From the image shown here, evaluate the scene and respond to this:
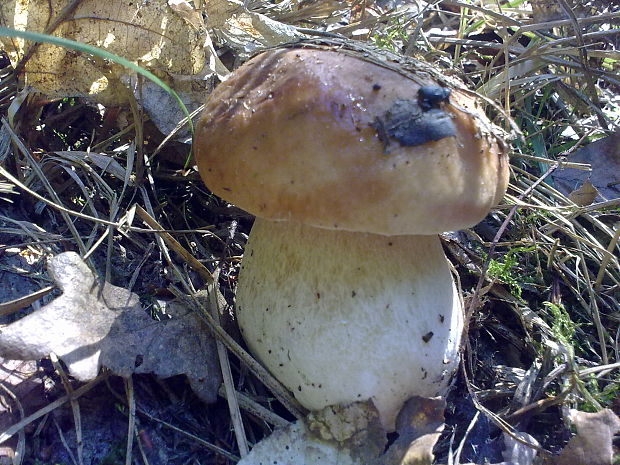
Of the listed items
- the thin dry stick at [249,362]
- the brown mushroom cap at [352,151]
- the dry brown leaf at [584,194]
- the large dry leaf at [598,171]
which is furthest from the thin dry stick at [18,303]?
the large dry leaf at [598,171]

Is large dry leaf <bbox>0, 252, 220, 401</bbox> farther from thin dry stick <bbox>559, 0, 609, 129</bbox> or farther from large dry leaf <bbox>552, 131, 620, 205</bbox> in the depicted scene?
thin dry stick <bbox>559, 0, 609, 129</bbox>

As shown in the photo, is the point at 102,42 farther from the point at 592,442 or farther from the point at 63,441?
the point at 592,442

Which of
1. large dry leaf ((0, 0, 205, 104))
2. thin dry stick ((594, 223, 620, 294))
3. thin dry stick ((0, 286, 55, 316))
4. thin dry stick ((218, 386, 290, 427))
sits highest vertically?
large dry leaf ((0, 0, 205, 104))

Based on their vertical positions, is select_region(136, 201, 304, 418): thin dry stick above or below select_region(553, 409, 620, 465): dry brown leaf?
above

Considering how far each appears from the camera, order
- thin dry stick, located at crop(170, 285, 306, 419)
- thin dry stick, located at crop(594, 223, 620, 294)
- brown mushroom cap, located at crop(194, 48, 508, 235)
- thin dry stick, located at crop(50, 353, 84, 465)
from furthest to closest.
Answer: thin dry stick, located at crop(594, 223, 620, 294) → thin dry stick, located at crop(170, 285, 306, 419) → thin dry stick, located at crop(50, 353, 84, 465) → brown mushroom cap, located at crop(194, 48, 508, 235)

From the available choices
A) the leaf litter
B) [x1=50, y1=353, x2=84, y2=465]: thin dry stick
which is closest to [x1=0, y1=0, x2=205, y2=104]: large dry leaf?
the leaf litter

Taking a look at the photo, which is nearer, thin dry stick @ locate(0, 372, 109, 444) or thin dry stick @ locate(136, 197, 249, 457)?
thin dry stick @ locate(0, 372, 109, 444)

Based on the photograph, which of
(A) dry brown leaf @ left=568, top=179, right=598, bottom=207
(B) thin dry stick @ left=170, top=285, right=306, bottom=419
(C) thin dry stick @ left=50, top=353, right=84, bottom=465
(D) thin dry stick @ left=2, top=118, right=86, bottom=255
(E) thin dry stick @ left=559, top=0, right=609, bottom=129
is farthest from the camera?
(E) thin dry stick @ left=559, top=0, right=609, bottom=129

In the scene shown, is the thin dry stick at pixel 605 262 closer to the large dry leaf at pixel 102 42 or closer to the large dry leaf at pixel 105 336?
the large dry leaf at pixel 105 336
